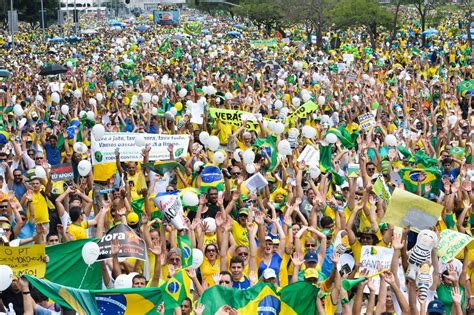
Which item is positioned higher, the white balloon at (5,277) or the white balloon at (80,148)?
the white balloon at (5,277)

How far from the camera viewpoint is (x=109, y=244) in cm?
870

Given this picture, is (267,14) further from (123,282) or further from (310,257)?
(123,282)

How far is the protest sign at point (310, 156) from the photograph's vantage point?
496 inches

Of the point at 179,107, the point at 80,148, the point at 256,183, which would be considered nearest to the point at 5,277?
the point at 256,183

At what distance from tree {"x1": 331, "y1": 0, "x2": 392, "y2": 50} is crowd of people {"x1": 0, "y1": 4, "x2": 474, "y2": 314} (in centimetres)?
1792

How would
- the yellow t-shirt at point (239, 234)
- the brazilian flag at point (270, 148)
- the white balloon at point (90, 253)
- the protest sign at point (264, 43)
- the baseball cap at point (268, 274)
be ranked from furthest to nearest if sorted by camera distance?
the protest sign at point (264, 43) < the brazilian flag at point (270, 148) < the yellow t-shirt at point (239, 234) < the white balloon at point (90, 253) < the baseball cap at point (268, 274)

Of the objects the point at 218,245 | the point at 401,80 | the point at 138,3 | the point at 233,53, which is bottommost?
the point at 138,3

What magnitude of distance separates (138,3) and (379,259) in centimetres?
14560

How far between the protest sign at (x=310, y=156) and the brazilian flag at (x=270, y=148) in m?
0.59

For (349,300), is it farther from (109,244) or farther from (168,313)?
(109,244)

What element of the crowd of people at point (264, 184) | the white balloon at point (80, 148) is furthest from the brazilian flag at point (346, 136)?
the white balloon at point (80, 148)

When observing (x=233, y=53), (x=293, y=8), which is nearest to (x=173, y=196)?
(x=233, y=53)

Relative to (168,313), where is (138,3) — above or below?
below

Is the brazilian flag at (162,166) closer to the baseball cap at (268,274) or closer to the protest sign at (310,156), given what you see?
the protest sign at (310,156)
